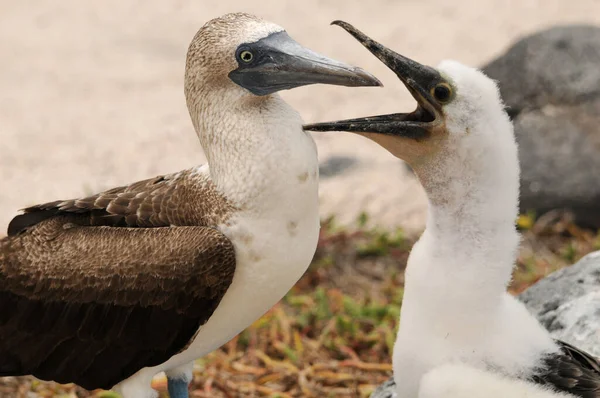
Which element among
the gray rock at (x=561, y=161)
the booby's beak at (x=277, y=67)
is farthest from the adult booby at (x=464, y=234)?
the gray rock at (x=561, y=161)

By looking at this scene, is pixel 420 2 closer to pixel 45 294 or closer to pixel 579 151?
pixel 579 151

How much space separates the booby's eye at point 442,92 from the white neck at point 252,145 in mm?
631

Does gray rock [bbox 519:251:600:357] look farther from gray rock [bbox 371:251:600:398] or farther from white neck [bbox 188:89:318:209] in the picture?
white neck [bbox 188:89:318:209]

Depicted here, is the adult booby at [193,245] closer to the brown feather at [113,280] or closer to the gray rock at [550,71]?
the brown feather at [113,280]

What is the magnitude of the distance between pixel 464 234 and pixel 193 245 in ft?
3.44

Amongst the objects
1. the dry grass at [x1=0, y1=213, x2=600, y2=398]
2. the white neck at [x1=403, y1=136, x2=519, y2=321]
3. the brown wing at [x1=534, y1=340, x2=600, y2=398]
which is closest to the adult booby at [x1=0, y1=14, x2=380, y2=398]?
the white neck at [x1=403, y1=136, x2=519, y2=321]

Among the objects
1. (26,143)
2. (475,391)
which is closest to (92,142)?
(26,143)

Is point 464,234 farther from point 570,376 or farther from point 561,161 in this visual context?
point 561,161

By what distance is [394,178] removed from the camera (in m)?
9.16

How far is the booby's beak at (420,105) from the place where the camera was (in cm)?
384

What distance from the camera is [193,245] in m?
4.19

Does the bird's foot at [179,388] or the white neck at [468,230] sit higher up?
the white neck at [468,230]

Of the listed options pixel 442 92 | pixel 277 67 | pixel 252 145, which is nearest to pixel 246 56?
pixel 277 67

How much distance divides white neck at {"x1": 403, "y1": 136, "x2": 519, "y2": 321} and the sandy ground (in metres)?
4.21
